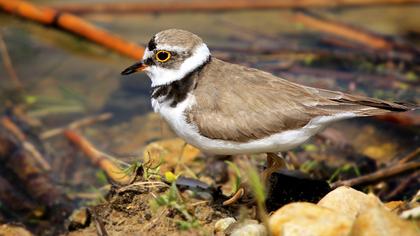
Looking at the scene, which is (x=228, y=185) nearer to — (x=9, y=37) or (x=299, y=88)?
(x=299, y=88)

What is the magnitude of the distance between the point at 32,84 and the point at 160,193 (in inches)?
177

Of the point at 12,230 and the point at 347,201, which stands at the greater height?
the point at 347,201

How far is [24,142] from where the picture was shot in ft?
21.2

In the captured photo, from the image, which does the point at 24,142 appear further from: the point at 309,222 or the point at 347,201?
the point at 309,222

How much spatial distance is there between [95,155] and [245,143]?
96.7 inches

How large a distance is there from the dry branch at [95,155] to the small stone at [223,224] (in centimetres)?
158

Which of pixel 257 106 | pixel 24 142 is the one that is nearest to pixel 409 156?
pixel 257 106

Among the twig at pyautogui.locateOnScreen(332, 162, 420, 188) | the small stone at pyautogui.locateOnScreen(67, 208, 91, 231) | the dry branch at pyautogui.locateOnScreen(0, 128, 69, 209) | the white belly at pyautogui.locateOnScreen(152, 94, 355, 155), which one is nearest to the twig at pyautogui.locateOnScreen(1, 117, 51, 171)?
the dry branch at pyautogui.locateOnScreen(0, 128, 69, 209)

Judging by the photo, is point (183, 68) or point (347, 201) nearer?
point (347, 201)

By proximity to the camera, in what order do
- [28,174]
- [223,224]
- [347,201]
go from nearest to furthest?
[347,201] < [223,224] < [28,174]

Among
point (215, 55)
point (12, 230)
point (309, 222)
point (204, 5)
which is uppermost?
point (309, 222)

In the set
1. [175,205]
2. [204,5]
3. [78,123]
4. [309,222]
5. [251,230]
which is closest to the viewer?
[309,222]

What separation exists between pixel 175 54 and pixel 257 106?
77 centimetres

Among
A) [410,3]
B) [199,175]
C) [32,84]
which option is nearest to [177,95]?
[199,175]
